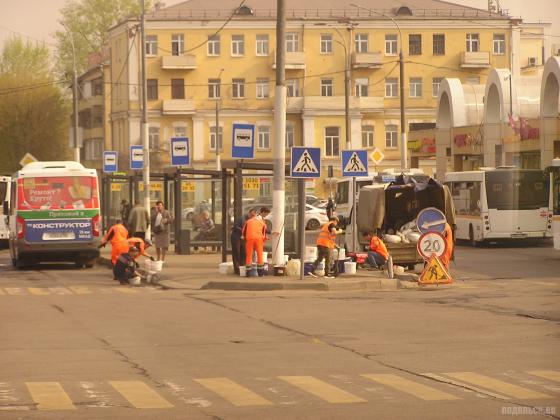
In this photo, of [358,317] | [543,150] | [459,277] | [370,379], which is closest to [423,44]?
[543,150]

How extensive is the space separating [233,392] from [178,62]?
265 feet

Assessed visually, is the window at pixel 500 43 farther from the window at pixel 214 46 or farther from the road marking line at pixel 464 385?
the road marking line at pixel 464 385

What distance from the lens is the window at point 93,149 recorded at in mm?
104956

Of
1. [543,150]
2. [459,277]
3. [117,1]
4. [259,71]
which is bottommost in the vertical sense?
[459,277]

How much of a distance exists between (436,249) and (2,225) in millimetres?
28390

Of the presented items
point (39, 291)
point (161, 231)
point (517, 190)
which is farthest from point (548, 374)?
point (517, 190)

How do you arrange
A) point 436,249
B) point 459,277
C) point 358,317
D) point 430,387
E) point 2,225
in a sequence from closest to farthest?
point 430,387 < point 358,317 < point 436,249 < point 459,277 < point 2,225

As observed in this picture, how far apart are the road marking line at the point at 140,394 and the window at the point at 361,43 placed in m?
81.2

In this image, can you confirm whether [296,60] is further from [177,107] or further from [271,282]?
[271,282]

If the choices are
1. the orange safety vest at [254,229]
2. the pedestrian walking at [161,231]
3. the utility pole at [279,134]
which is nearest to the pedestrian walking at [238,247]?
the orange safety vest at [254,229]

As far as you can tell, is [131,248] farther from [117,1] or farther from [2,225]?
[117,1]

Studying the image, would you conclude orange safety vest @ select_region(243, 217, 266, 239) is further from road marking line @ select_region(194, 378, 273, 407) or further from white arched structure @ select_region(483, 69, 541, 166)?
white arched structure @ select_region(483, 69, 541, 166)

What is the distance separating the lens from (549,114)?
54062mm

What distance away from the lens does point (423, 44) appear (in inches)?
3654
